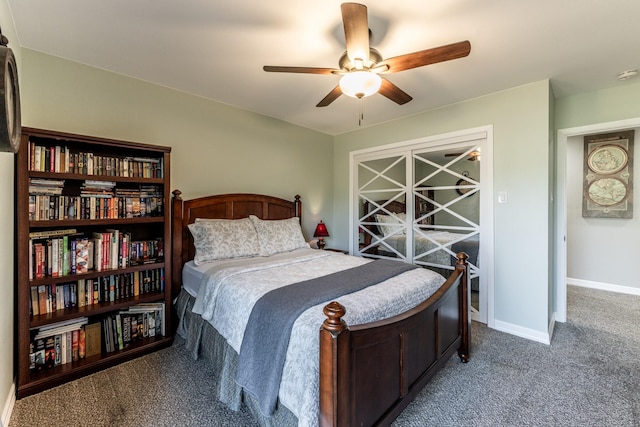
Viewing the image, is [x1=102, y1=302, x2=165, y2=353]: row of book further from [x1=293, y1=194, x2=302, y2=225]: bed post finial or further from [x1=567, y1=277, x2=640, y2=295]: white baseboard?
[x1=567, y1=277, x2=640, y2=295]: white baseboard

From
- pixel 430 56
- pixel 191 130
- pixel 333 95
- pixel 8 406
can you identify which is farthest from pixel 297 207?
pixel 8 406

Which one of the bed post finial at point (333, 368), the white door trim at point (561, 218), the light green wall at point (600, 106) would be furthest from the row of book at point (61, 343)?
the light green wall at point (600, 106)

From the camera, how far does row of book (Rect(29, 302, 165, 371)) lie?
2.02m

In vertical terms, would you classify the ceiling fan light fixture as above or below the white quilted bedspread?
above

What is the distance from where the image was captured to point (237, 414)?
173 centimetres

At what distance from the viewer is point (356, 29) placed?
1.55 meters

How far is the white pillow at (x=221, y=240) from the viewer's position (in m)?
2.67

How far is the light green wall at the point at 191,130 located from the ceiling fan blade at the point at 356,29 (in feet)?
6.60

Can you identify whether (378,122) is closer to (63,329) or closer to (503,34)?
(503,34)

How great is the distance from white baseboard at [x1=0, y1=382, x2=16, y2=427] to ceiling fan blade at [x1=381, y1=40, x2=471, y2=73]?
3.08 m

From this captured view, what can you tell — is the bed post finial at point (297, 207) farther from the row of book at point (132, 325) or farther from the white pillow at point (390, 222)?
the row of book at point (132, 325)

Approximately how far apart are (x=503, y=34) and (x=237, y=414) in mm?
3067

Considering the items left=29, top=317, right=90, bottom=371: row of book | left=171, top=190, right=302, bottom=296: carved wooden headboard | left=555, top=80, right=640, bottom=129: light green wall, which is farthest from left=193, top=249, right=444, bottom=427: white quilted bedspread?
left=555, top=80, right=640, bottom=129: light green wall

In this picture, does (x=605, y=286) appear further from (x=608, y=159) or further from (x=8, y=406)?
(x=8, y=406)
